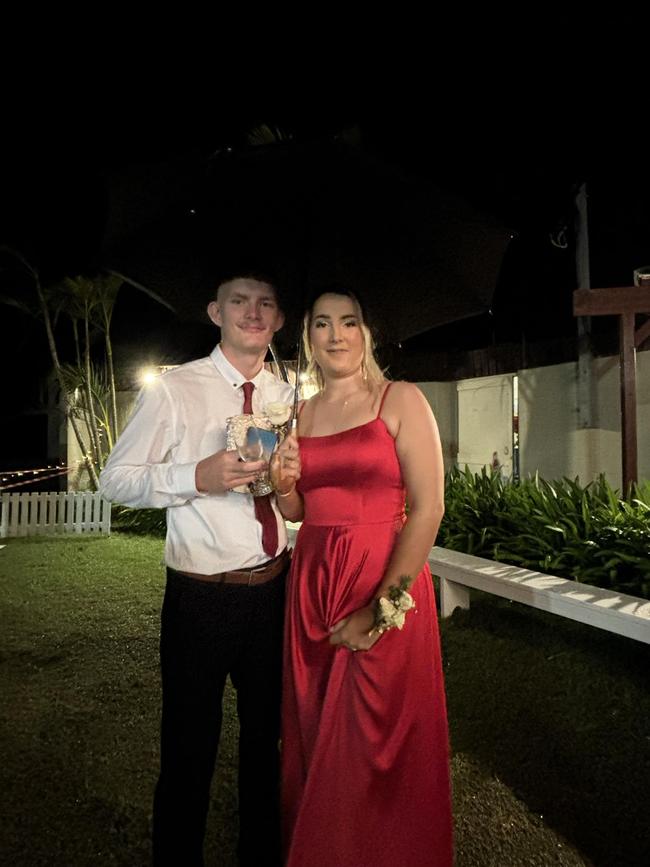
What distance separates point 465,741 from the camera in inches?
136

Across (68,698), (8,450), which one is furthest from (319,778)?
(8,450)

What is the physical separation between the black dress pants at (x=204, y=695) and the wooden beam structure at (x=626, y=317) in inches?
206

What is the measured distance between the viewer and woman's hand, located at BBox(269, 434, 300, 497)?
2008mm

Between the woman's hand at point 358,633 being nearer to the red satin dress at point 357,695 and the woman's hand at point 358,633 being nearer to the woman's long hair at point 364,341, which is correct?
the red satin dress at point 357,695

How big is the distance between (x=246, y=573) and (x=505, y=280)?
16704 mm

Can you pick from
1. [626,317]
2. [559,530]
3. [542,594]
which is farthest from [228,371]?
[626,317]

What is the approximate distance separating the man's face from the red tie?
16cm

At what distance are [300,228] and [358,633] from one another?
1449 millimetres

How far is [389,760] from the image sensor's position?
209cm

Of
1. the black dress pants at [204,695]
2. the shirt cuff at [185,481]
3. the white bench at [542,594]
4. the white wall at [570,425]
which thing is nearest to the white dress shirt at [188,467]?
the shirt cuff at [185,481]

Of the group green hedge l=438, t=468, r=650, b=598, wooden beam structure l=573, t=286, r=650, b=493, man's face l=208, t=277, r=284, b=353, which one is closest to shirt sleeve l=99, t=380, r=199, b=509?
man's face l=208, t=277, r=284, b=353

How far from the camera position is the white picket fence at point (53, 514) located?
10.2m

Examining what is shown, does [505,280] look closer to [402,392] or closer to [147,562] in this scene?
[147,562]

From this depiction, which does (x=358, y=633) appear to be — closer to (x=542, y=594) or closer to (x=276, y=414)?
(x=276, y=414)
